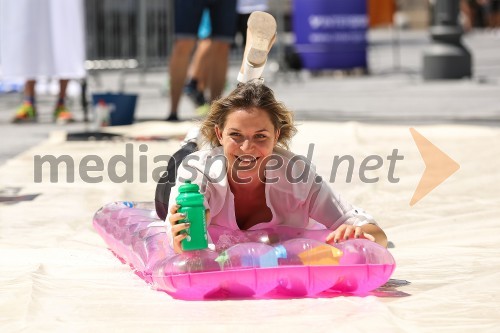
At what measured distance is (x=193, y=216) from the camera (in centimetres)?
378

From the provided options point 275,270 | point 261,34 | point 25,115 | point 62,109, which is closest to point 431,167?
point 261,34

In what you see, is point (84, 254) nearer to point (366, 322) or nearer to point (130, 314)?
point (130, 314)

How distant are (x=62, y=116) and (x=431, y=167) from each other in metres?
4.41

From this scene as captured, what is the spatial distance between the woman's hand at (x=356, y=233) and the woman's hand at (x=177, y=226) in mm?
571

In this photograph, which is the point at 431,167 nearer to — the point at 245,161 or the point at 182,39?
the point at 245,161

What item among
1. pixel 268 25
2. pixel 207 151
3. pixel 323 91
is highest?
pixel 268 25

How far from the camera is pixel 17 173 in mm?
7082

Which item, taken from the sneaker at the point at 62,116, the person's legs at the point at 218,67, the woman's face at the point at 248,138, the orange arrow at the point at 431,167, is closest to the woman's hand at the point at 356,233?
the woman's face at the point at 248,138

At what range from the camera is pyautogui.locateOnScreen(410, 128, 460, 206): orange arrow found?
6297 millimetres

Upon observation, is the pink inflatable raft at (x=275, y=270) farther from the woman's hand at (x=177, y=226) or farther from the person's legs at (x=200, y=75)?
the person's legs at (x=200, y=75)

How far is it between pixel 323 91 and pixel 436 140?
581cm

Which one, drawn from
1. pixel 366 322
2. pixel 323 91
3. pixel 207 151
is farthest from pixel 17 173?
pixel 323 91

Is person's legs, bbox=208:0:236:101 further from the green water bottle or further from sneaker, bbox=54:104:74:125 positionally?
the green water bottle

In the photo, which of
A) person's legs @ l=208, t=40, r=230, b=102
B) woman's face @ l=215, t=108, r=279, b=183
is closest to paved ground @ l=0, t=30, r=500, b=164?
person's legs @ l=208, t=40, r=230, b=102
